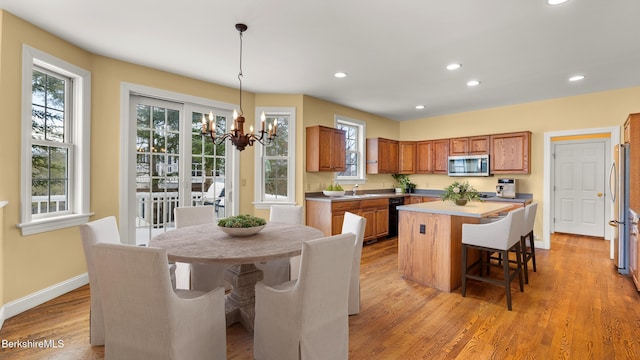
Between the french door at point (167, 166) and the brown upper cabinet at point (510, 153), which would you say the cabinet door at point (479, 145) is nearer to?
the brown upper cabinet at point (510, 153)

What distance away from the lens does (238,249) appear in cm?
197

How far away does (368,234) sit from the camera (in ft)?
17.4

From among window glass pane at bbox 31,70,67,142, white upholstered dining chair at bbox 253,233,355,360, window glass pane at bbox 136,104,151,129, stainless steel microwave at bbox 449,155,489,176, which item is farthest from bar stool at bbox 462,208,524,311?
window glass pane at bbox 31,70,67,142

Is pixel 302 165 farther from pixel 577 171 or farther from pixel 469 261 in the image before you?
pixel 577 171

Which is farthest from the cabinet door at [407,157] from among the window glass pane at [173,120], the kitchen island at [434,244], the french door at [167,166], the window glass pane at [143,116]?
the window glass pane at [143,116]

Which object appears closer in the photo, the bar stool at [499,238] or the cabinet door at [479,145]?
the bar stool at [499,238]

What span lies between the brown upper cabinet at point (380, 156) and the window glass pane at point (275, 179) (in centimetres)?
205

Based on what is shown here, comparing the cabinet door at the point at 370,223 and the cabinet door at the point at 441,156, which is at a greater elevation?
the cabinet door at the point at 441,156

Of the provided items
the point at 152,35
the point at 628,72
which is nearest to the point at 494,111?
the point at 628,72

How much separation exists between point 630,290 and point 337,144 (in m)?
4.03

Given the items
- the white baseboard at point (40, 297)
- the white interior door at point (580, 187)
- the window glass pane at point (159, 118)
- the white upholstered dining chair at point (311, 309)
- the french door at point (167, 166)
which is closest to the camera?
the white upholstered dining chair at point (311, 309)

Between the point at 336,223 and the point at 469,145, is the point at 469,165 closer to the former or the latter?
the point at 469,145

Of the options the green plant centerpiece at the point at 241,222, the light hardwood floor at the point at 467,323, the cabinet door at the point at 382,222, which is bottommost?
the light hardwood floor at the point at 467,323

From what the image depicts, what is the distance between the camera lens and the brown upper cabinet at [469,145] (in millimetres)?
5648
